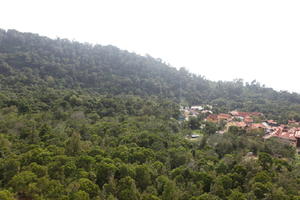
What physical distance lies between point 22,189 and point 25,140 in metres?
7.90

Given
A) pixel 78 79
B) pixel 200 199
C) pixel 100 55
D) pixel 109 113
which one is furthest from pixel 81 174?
pixel 100 55

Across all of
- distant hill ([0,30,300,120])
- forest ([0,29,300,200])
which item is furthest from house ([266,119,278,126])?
distant hill ([0,30,300,120])

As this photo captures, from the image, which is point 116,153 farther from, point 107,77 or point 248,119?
point 107,77

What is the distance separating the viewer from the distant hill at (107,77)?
43656mm

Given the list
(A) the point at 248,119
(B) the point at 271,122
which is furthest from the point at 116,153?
(B) the point at 271,122

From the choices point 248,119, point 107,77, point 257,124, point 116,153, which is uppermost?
point 107,77

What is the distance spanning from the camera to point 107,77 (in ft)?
168

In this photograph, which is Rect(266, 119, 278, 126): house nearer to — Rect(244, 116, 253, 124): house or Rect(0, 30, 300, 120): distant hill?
Rect(0, 30, 300, 120): distant hill

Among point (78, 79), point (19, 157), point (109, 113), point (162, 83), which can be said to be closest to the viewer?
point (19, 157)

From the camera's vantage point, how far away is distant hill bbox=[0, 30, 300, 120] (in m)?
43.7

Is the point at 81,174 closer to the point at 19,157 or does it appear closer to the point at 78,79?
the point at 19,157

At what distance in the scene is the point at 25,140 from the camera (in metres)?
17.1

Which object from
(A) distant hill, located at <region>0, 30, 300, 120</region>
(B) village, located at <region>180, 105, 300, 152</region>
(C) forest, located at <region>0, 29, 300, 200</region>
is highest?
(A) distant hill, located at <region>0, 30, 300, 120</region>

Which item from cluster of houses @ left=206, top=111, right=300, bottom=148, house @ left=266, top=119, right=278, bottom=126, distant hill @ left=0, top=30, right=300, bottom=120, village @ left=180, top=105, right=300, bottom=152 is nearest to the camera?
village @ left=180, top=105, right=300, bottom=152
